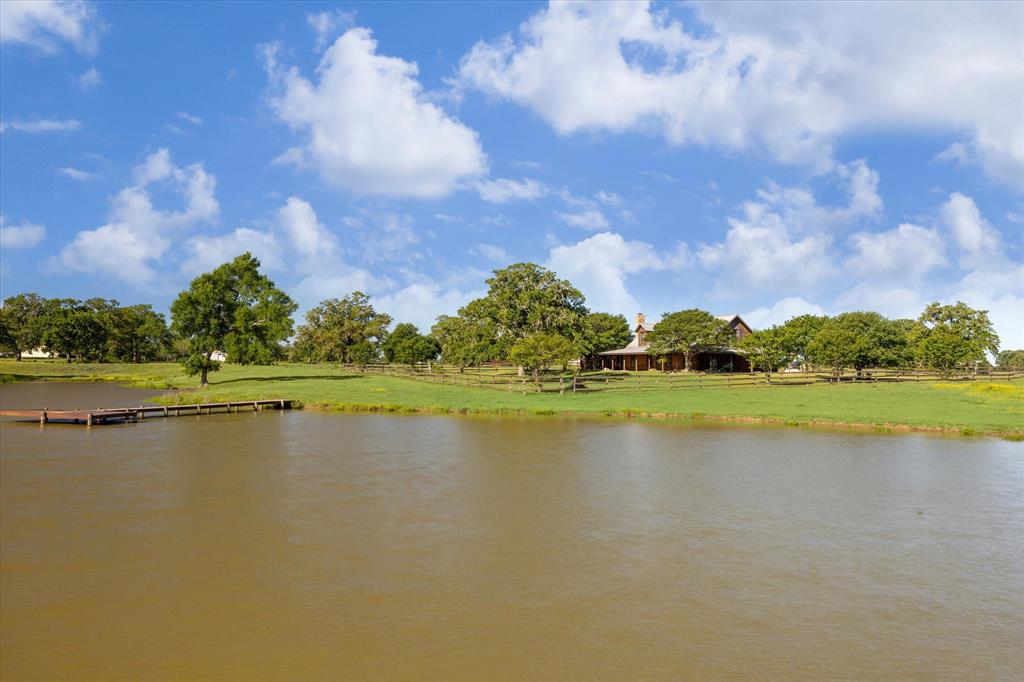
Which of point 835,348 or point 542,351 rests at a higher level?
point 835,348

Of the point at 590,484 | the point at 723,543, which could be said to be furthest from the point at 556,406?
the point at 723,543

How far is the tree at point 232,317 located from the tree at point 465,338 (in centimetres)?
1911

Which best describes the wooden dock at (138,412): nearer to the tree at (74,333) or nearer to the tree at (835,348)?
the tree at (835,348)

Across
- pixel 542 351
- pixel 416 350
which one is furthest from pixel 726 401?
pixel 416 350

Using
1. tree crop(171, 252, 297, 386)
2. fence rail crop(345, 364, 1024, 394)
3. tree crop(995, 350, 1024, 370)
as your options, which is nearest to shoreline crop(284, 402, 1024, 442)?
fence rail crop(345, 364, 1024, 394)

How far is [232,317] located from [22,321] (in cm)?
7994

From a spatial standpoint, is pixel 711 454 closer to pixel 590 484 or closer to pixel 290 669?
pixel 590 484

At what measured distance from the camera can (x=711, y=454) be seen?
77.3 ft

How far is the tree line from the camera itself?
59.0m

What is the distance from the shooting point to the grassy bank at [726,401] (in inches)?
1266

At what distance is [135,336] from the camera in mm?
115375

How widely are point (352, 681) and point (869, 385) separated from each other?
5573cm

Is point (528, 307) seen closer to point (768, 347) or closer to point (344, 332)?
point (768, 347)

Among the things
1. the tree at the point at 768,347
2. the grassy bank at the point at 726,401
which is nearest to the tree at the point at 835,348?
the tree at the point at 768,347
